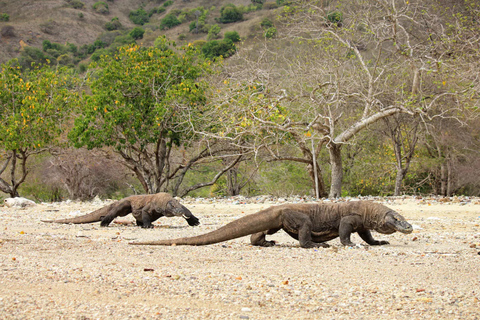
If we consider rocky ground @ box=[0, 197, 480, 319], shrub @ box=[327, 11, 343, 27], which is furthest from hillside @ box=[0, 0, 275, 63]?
rocky ground @ box=[0, 197, 480, 319]

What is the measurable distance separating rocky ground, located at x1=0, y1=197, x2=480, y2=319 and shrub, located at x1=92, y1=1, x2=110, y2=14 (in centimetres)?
11060

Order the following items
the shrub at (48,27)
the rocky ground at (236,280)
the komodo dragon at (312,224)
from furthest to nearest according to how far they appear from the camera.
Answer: the shrub at (48,27), the komodo dragon at (312,224), the rocky ground at (236,280)

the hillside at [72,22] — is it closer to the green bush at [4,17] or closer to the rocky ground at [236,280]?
the green bush at [4,17]

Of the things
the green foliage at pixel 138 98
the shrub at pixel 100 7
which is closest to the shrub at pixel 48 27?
the shrub at pixel 100 7

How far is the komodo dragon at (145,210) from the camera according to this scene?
8555 millimetres

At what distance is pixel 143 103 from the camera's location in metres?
17.6

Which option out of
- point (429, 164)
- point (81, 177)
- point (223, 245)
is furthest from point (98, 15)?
point (223, 245)

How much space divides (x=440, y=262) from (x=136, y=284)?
10.2 ft

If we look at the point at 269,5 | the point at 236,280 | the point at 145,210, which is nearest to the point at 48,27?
the point at 269,5

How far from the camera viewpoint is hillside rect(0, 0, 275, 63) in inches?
3314

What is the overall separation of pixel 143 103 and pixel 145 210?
9.28 m

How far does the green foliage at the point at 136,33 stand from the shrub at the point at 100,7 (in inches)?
925

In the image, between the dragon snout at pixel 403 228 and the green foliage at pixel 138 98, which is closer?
the dragon snout at pixel 403 228

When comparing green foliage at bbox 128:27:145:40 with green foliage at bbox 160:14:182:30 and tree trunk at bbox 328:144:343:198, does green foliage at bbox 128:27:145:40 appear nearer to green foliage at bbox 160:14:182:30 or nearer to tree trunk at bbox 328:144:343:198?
green foliage at bbox 160:14:182:30
